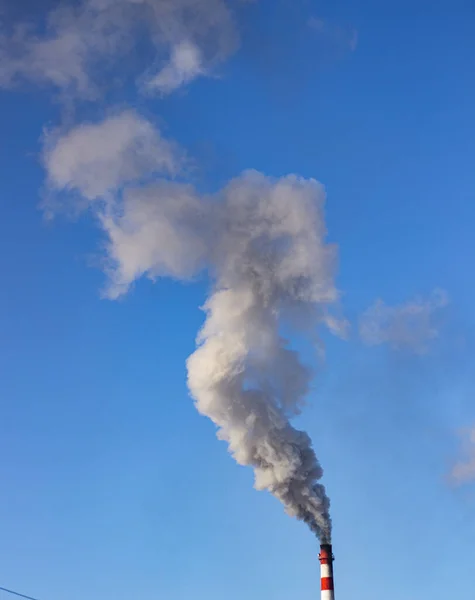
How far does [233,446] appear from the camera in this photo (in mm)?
44500

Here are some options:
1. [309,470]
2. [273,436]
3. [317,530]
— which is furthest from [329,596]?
[273,436]

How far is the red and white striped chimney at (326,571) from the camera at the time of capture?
42625 millimetres

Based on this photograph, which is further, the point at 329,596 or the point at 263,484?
the point at 263,484

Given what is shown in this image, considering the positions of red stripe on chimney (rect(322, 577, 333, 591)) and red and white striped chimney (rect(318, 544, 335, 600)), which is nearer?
red and white striped chimney (rect(318, 544, 335, 600))

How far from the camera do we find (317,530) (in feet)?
151

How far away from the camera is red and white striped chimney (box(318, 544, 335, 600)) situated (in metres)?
42.6

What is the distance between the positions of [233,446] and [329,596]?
12186 millimetres

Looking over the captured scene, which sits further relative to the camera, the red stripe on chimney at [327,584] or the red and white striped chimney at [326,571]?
the red stripe on chimney at [327,584]

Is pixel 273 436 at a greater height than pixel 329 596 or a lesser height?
greater

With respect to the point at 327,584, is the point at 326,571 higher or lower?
higher

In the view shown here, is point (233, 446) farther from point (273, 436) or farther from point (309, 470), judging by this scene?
point (309, 470)

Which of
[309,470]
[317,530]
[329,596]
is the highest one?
[309,470]

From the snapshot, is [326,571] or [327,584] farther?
[326,571]

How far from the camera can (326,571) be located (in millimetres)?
43375
